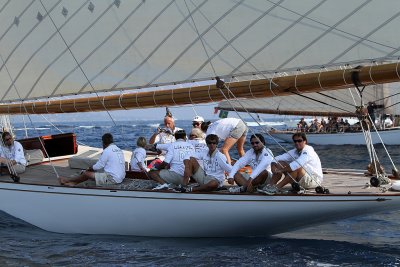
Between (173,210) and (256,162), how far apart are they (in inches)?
58.2

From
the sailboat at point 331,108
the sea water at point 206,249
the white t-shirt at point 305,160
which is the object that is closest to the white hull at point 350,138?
the sailboat at point 331,108

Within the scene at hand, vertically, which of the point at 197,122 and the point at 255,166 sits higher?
the point at 197,122

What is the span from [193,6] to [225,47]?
97 cm

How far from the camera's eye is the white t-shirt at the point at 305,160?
30.1 ft

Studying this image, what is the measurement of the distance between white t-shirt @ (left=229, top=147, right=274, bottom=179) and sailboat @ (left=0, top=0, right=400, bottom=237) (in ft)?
1.43

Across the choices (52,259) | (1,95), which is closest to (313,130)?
(1,95)

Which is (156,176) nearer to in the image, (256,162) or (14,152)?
(256,162)

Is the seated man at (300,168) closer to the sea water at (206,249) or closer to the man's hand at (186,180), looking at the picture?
the sea water at (206,249)

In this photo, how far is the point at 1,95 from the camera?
504 inches

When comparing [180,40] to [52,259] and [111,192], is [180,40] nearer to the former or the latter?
[111,192]

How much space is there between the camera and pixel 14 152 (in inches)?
461

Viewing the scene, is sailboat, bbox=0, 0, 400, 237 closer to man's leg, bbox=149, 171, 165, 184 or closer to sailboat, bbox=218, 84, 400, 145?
man's leg, bbox=149, 171, 165, 184

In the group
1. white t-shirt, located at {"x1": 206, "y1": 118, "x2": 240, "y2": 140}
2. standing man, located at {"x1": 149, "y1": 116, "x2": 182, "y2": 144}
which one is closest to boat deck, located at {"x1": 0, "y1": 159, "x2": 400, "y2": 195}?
standing man, located at {"x1": 149, "y1": 116, "x2": 182, "y2": 144}

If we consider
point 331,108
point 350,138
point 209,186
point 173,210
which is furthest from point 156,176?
point 350,138
